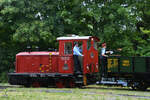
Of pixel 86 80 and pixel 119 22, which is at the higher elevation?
pixel 119 22

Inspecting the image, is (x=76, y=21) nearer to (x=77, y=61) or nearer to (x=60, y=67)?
(x=60, y=67)

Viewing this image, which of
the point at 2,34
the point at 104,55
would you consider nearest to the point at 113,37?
the point at 104,55

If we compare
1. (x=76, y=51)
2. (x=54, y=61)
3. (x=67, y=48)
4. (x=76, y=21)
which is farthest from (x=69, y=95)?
(x=76, y=21)

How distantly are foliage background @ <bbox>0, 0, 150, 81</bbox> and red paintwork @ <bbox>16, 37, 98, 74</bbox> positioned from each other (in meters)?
4.95

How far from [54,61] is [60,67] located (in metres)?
0.67

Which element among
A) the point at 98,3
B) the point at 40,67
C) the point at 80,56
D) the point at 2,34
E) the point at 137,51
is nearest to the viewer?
the point at 80,56

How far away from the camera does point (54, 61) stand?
17.8m

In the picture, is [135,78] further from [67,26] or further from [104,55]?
[67,26]

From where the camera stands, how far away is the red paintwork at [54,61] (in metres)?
17.0

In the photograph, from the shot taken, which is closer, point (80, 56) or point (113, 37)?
point (80, 56)

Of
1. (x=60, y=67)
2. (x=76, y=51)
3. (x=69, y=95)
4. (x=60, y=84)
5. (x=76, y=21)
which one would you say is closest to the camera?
(x=69, y=95)

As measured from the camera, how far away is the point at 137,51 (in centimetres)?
2316

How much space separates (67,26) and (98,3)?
126 inches

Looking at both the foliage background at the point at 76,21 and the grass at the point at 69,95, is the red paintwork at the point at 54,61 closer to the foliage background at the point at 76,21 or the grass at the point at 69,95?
the grass at the point at 69,95
